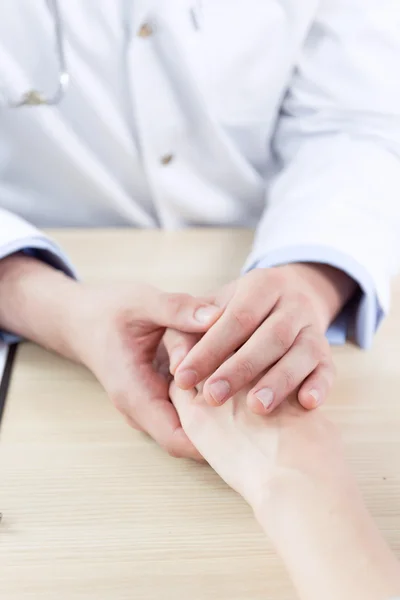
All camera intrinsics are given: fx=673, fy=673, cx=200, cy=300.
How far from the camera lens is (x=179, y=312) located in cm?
50

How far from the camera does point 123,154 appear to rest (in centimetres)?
76

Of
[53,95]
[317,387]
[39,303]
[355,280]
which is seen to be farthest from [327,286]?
[53,95]

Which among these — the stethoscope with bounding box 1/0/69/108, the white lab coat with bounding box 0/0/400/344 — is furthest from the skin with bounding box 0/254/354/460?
the stethoscope with bounding box 1/0/69/108

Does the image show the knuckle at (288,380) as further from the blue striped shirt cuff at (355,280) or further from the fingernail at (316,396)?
the blue striped shirt cuff at (355,280)

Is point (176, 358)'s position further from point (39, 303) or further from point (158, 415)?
point (39, 303)

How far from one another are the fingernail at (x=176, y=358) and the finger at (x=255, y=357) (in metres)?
0.04

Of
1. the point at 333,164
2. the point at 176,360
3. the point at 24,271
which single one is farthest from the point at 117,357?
the point at 333,164

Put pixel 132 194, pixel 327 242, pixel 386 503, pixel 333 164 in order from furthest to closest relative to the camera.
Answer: pixel 132 194 → pixel 333 164 → pixel 327 242 → pixel 386 503

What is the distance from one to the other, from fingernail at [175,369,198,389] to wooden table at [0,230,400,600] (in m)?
0.05

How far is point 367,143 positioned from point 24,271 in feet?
1.23

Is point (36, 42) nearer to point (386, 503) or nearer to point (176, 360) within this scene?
point (176, 360)

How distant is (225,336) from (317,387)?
0.07m

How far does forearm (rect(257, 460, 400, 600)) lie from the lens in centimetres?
34

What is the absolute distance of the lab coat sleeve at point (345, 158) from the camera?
0.59 m
